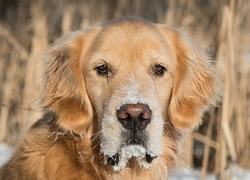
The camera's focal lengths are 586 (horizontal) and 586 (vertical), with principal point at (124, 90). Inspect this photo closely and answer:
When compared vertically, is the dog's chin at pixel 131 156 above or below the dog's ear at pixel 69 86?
below

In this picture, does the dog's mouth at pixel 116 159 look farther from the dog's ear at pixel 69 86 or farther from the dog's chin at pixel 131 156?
the dog's ear at pixel 69 86

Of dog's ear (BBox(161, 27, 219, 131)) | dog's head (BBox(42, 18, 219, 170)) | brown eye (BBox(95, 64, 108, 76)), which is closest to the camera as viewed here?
dog's head (BBox(42, 18, 219, 170))

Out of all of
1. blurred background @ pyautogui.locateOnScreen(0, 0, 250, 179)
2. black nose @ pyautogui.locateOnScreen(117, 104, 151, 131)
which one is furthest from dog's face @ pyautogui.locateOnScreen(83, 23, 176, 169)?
blurred background @ pyautogui.locateOnScreen(0, 0, 250, 179)

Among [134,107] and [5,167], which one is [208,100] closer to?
[134,107]

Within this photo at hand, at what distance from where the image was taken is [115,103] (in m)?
3.82

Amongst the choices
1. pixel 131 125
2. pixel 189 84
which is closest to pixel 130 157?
pixel 131 125

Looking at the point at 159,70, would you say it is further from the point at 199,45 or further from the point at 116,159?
the point at 199,45

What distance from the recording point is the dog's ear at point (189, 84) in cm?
437

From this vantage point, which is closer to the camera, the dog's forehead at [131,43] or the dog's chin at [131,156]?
the dog's chin at [131,156]

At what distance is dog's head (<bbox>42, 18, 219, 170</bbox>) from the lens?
3.83m

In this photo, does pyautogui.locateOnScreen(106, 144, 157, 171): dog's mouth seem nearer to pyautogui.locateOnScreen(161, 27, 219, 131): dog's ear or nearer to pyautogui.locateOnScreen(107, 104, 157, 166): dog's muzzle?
pyautogui.locateOnScreen(107, 104, 157, 166): dog's muzzle

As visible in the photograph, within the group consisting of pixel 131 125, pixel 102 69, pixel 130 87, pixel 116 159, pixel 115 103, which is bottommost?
pixel 116 159

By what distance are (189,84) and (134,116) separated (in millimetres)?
909

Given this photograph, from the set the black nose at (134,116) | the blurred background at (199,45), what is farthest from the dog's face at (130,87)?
the blurred background at (199,45)
